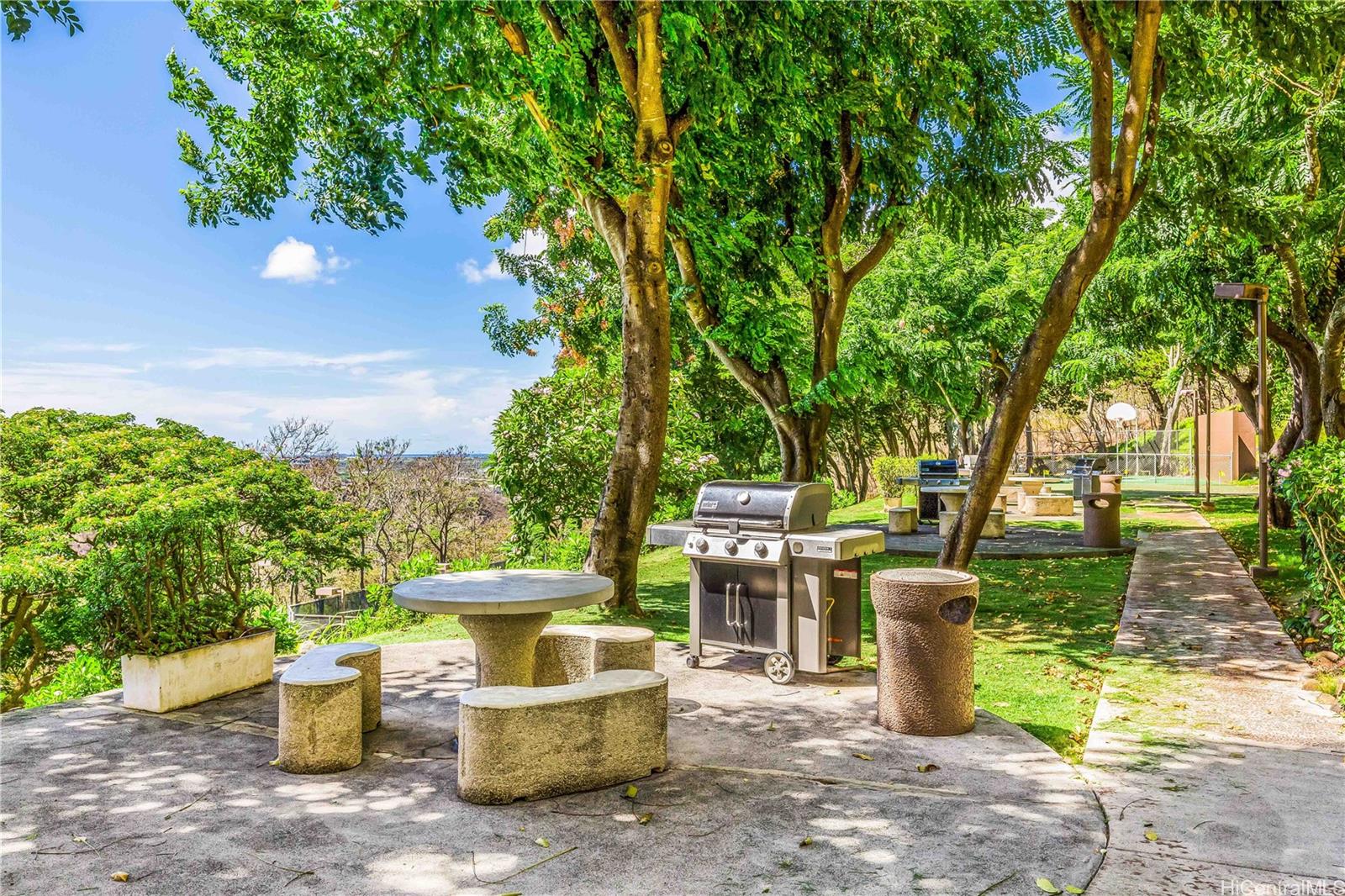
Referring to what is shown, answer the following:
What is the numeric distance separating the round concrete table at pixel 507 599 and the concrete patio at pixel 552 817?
0.51 m

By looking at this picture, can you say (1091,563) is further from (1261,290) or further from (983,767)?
(983,767)

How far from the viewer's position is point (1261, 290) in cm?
995

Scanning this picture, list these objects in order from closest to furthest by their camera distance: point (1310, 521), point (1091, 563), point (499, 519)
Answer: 1. point (1310, 521)
2. point (1091, 563)
3. point (499, 519)

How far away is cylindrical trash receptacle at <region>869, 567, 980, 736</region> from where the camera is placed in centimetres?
451

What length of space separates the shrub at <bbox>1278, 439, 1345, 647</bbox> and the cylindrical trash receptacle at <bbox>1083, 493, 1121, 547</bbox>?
549cm

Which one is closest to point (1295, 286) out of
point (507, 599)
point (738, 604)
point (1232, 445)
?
point (738, 604)

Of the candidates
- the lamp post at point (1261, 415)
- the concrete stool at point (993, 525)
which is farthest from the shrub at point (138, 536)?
the lamp post at point (1261, 415)

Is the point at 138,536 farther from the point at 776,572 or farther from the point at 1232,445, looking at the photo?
the point at 1232,445

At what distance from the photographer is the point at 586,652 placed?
5.22m

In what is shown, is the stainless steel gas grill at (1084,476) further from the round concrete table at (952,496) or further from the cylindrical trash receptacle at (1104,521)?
the cylindrical trash receptacle at (1104,521)

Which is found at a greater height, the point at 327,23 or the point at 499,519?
the point at 327,23

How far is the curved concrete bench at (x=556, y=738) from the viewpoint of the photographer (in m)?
3.67

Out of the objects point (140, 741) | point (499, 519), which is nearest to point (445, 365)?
point (499, 519)

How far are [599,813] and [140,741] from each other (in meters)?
2.87
